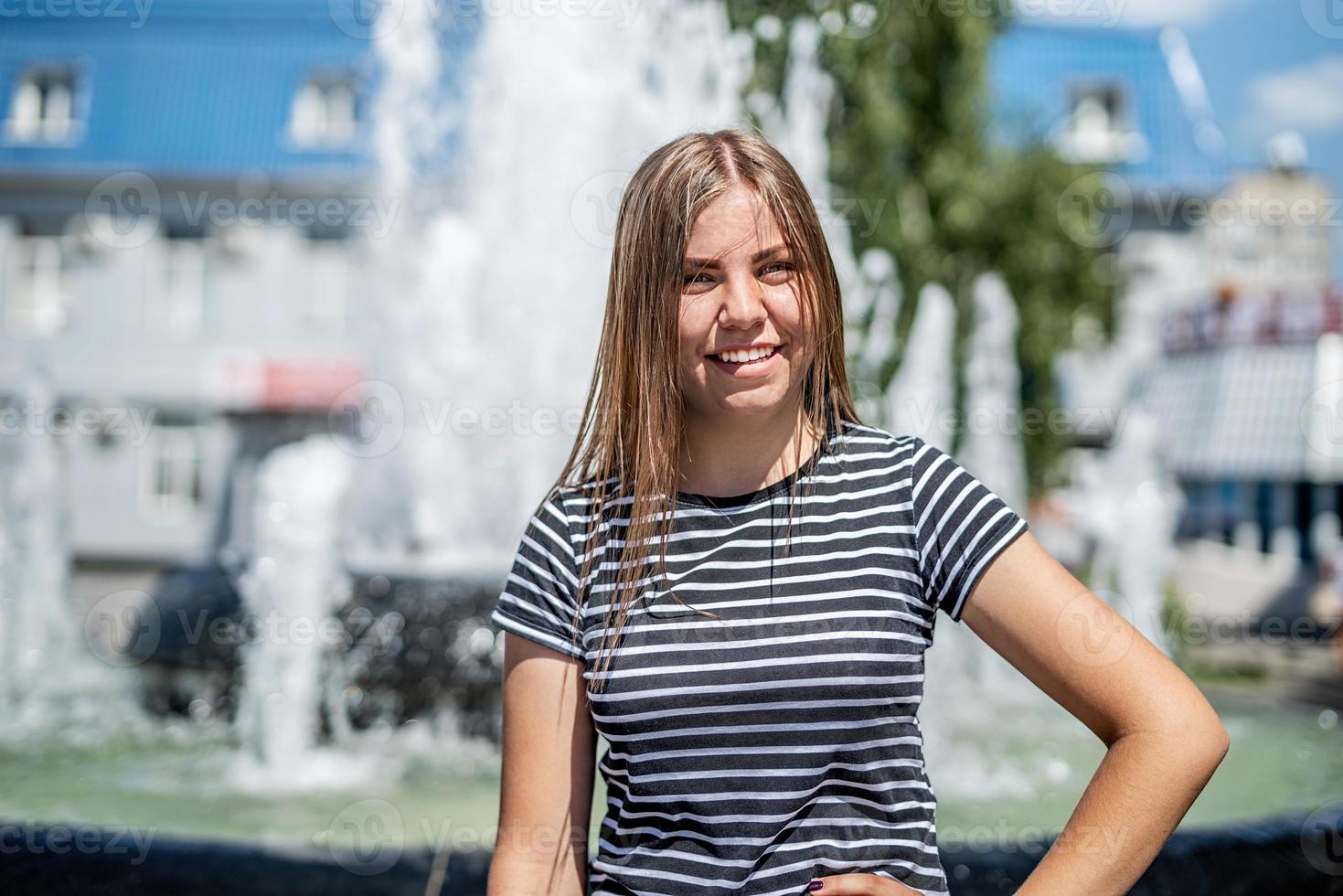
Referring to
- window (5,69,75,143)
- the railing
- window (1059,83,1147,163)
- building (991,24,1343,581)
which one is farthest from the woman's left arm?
window (5,69,75,143)

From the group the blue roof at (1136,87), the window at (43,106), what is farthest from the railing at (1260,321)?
the window at (43,106)

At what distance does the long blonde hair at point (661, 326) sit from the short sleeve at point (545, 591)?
0.02m

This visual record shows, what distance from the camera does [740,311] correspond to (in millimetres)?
1381

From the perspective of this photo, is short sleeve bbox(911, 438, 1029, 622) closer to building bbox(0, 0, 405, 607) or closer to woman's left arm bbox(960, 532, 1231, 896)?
woman's left arm bbox(960, 532, 1231, 896)

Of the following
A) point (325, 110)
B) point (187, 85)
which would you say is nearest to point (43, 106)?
point (187, 85)

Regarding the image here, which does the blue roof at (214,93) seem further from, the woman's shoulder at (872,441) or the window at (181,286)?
the woman's shoulder at (872,441)

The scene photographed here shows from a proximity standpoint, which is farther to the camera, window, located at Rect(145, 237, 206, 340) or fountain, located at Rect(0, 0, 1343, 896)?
window, located at Rect(145, 237, 206, 340)

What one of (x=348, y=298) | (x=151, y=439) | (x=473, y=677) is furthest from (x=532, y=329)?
(x=151, y=439)

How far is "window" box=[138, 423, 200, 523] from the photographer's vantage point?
22.8 metres

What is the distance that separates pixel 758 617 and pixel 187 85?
81.6 ft

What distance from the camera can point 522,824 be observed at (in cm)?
145

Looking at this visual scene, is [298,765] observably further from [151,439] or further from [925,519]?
[151,439]

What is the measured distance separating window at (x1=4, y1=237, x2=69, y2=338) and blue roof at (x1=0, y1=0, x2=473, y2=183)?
1.48 meters

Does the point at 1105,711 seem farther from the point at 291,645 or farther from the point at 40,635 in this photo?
the point at 40,635
